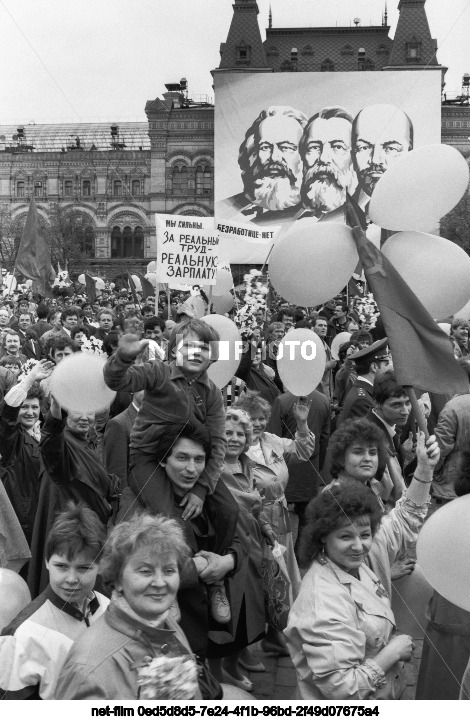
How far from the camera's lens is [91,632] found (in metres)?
2.14

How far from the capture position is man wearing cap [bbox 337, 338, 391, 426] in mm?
5141

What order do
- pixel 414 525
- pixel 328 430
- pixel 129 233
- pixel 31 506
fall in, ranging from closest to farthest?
pixel 414 525 < pixel 31 506 < pixel 328 430 < pixel 129 233

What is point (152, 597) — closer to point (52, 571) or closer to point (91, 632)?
point (91, 632)

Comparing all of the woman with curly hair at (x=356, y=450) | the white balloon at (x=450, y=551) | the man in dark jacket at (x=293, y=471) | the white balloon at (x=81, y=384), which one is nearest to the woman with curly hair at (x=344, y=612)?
the white balloon at (x=450, y=551)

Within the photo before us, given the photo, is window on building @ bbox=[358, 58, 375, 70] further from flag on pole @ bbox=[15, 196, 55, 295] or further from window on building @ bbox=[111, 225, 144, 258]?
flag on pole @ bbox=[15, 196, 55, 295]

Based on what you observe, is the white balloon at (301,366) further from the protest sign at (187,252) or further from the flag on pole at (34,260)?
the flag on pole at (34,260)

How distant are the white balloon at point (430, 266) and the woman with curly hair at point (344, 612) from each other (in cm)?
104

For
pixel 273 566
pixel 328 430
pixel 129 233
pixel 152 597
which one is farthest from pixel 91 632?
pixel 129 233

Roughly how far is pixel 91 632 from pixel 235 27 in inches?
1832

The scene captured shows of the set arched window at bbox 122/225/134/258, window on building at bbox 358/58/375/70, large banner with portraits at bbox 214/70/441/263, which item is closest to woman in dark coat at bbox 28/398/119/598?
large banner with portraits at bbox 214/70/441/263

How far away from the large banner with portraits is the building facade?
29.9 ft

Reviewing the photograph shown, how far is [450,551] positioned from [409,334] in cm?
124

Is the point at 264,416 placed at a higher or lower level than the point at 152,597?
higher

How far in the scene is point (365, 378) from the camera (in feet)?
17.8
